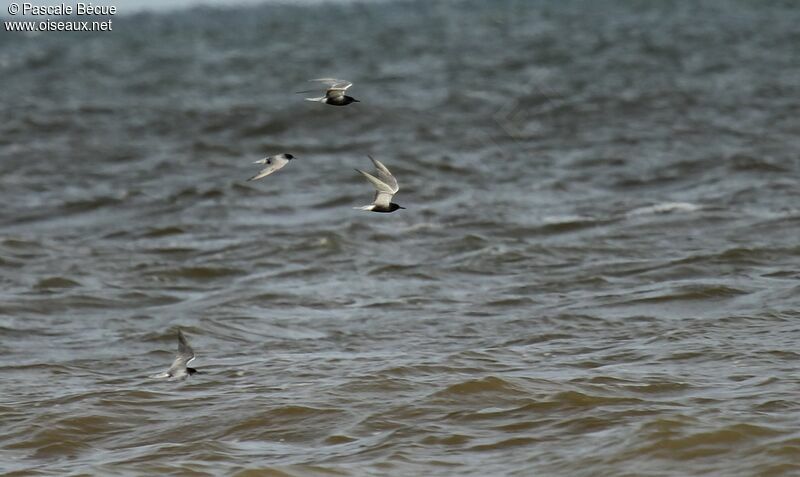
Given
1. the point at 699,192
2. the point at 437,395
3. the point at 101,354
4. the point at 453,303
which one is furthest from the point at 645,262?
the point at 101,354

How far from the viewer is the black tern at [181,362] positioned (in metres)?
6.35

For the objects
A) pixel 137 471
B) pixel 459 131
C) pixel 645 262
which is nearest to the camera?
pixel 137 471

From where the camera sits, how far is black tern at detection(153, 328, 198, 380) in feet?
20.8

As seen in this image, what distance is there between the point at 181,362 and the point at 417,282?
3.25m

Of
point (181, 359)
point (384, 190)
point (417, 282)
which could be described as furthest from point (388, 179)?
point (417, 282)

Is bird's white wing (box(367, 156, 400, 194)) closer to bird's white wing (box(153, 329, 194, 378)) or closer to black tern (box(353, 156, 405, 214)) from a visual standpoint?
black tern (box(353, 156, 405, 214))

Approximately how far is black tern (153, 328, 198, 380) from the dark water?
0.62ft

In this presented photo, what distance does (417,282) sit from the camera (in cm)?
945

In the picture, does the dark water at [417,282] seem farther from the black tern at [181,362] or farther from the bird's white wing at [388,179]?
the bird's white wing at [388,179]

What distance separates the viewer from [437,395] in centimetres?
655

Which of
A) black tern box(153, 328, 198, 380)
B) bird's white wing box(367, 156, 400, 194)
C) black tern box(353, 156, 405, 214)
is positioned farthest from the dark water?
bird's white wing box(367, 156, 400, 194)

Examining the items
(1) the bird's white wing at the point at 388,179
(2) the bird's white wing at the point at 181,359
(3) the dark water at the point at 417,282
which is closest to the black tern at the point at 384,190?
(1) the bird's white wing at the point at 388,179

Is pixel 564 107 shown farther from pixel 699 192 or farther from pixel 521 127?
pixel 699 192

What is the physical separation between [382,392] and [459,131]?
1052 cm
